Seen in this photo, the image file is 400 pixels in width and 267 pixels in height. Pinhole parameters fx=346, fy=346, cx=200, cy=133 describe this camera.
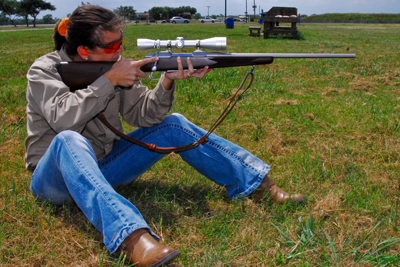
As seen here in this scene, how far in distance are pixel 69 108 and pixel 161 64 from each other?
3.10ft

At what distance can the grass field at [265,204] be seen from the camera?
7.91 ft

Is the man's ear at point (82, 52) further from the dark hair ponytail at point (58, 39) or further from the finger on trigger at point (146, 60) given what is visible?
the finger on trigger at point (146, 60)

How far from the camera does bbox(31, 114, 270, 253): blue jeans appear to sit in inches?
85.4

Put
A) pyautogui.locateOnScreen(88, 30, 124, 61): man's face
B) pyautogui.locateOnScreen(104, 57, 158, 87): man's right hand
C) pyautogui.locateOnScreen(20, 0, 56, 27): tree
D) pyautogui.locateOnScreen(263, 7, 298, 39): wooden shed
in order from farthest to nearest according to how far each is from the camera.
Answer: pyautogui.locateOnScreen(20, 0, 56, 27): tree < pyautogui.locateOnScreen(263, 7, 298, 39): wooden shed < pyautogui.locateOnScreen(88, 30, 124, 61): man's face < pyautogui.locateOnScreen(104, 57, 158, 87): man's right hand

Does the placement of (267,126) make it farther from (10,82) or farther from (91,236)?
(10,82)

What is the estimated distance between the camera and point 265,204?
299 cm

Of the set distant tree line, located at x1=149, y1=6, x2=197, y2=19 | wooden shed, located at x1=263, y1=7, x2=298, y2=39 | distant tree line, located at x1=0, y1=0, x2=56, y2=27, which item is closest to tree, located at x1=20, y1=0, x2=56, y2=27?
distant tree line, located at x1=0, y1=0, x2=56, y2=27

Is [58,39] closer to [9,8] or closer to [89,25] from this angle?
[89,25]

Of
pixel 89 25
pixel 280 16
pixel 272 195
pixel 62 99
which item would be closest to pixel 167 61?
pixel 89 25

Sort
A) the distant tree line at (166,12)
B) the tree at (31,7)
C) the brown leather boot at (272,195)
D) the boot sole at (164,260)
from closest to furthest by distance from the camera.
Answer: the boot sole at (164,260), the brown leather boot at (272,195), the tree at (31,7), the distant tree line at (166,12)

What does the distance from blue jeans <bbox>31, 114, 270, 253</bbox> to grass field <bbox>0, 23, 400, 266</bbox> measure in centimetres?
20

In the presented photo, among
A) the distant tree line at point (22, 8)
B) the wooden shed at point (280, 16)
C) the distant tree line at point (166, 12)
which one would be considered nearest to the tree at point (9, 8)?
the distant tree line at point (22, 8)

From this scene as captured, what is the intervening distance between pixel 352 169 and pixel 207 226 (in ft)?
6.34

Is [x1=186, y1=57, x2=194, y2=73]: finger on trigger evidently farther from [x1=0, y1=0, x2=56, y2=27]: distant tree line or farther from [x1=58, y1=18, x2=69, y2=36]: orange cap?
[x1=0, y1=0, x2=56, y2=27]: distant tree line
